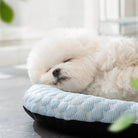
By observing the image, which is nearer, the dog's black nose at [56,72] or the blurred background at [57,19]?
Answer: the dog's black nose at [56,72]

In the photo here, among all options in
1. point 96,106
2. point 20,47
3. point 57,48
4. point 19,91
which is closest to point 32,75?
point 57,48

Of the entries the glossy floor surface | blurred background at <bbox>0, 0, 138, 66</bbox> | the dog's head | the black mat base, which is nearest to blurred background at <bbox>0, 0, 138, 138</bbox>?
blurred background at <bbox>0, 0, 138, 66</bbox>

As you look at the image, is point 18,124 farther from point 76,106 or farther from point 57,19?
point 57,19

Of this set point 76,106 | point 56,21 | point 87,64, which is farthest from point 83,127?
point 56,21

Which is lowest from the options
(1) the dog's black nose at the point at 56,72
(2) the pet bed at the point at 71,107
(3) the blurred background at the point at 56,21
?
(3) the blurred background at the point at 56,21

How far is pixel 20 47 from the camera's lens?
11.6 feet

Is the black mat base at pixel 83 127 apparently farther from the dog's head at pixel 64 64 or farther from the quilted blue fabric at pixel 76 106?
the dog's head at pixel 64 64

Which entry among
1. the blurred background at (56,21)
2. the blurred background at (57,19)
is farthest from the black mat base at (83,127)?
the blurred background at (57,19)

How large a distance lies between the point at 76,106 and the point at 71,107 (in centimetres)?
1

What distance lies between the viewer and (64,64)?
90 centimetres

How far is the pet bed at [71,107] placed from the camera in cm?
76

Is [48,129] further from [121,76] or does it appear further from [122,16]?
[122,16]

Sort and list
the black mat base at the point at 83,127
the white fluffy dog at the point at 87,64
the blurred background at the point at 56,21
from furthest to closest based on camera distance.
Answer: the blurred background at the point at 56,21
the white fluffy dog at the point at 87,64
the black mat base at the point at 83,127

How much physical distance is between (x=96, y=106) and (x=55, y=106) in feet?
0.40
